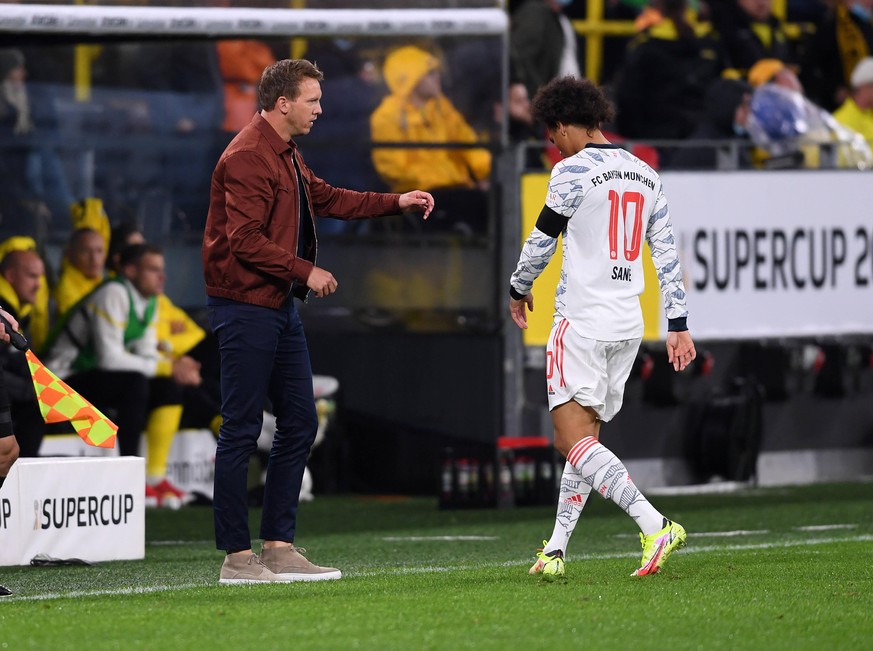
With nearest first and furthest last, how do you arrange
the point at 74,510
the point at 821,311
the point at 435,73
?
the point at 74,510
the point at 435,73
the point at 821,311

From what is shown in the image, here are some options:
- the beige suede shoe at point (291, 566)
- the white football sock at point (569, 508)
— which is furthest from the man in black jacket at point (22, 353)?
the white football sock at point (569, 508)

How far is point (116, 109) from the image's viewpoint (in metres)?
13.6

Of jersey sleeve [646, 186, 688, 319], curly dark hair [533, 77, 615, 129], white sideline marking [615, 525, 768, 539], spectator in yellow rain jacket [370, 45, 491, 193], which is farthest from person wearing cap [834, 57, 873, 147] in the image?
curly dark hair [533, 77, 615, 129]

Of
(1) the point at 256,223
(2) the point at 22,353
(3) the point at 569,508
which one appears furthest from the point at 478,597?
(2) the point at 22,353

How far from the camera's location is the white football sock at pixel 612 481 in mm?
7539

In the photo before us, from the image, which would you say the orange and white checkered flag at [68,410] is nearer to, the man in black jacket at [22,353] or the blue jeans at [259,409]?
the blue jeans at [259,409]

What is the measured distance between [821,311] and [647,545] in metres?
6.97

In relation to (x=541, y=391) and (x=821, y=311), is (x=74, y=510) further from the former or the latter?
(x=821, y=311)

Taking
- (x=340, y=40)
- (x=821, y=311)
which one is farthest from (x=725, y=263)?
(x=340, y=40)

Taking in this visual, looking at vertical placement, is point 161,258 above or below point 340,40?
below

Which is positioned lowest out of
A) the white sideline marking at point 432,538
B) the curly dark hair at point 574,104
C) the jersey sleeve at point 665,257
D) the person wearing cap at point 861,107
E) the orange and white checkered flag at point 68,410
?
the white sideline marking at point 432,538

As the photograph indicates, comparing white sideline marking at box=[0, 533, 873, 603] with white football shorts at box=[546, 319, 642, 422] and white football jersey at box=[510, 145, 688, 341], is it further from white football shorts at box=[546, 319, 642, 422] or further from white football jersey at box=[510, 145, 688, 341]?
white football jersey at box=[510, 145, 688, 341]

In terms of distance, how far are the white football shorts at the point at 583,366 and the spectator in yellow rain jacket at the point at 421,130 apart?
17.9ft

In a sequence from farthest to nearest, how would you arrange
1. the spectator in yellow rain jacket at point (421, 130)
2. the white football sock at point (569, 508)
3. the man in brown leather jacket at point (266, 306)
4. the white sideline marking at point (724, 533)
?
the spectator in yellow rain jacket at point (421, 130)
the white sideline marking at point (724, 533)
the white football sock at point (569, 508)
the man in brown leather jacket at point (266, 306)
